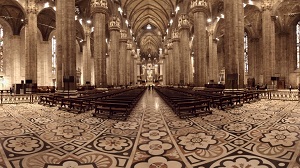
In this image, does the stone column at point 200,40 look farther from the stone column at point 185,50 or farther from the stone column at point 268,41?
the stone column at point 268,41

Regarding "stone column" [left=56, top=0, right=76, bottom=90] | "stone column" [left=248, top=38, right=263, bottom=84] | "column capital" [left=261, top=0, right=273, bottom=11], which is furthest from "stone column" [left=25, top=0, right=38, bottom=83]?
"stone column" [left=248, top=38, right=263, bottom=84]

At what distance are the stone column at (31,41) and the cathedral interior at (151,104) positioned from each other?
0.36 feet

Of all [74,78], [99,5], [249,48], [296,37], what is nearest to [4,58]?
[99,5]

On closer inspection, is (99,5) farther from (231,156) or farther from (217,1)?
(231,156)

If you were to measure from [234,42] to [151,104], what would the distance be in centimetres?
781

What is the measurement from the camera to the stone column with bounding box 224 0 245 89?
1409 centimetres

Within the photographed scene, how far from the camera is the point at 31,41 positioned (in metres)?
22.8

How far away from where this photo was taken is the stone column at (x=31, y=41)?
884 inches

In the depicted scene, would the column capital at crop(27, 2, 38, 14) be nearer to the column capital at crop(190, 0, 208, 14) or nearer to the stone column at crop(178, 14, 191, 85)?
the column capital at crop(190, 0, 208, 14)

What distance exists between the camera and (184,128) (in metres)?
6.13

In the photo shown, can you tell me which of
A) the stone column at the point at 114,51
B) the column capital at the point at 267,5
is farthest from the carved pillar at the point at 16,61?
the column capital at the point at 267,5

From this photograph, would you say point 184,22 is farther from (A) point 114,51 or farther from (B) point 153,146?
(B) point 153,146

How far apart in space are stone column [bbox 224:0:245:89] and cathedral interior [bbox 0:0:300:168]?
0.24 ft

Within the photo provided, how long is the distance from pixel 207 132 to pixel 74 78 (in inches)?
453
